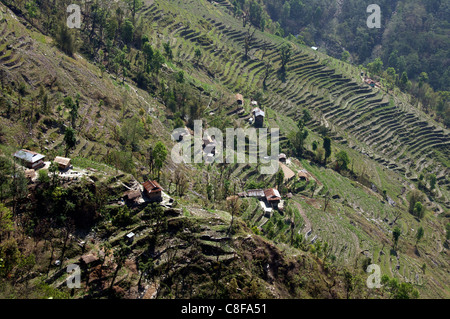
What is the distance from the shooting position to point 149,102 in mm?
→ 73375

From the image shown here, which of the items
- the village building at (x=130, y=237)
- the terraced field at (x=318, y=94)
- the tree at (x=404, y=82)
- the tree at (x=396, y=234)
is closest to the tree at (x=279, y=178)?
the tree at (x=396, y=234)

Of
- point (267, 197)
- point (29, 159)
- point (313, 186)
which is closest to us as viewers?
point (29, 159)

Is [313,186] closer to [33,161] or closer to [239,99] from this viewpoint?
→ [239,99]

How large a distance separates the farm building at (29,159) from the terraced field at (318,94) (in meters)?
72.1

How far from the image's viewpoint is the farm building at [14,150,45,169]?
3367 centimetres

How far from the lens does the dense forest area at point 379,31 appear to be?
149 metres

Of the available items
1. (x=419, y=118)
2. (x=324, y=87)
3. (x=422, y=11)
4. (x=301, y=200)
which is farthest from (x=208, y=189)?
(x=422, y=11)

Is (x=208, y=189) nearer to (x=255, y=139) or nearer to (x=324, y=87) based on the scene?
(x=255, y=139)

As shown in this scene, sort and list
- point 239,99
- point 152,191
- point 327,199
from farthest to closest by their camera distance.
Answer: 1. point 239,99
2. point 327,199
3. point 152,191

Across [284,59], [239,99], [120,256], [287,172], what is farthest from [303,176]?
[284,59]

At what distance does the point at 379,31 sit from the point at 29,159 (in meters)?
186

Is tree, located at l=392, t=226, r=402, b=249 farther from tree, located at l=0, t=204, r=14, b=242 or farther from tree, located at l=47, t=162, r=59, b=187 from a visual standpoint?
tree, located at l=0, t=204, r=14, b=242

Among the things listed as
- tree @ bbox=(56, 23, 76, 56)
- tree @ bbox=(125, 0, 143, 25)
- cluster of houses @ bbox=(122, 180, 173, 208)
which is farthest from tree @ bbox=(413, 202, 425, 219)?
tree @ bbox=(125, 0, 143, 25)

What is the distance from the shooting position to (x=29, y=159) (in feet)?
111
